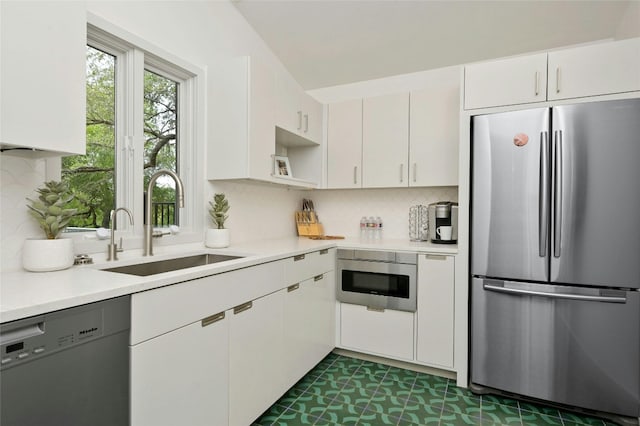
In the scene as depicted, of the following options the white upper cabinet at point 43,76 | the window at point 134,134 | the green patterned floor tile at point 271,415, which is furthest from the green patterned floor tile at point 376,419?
the white upper cabinet at point 43,76

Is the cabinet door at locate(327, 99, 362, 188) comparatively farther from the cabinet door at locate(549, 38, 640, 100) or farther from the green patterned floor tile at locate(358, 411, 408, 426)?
the green patterned floor tile at locate(358, 411, 408, 426)

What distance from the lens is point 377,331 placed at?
8.73 ft

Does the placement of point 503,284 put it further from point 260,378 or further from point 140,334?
point 140,334

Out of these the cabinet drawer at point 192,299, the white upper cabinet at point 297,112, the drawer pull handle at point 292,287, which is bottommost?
the drawer pull handle at point 292,287

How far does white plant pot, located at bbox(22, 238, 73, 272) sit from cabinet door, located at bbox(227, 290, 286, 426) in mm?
736

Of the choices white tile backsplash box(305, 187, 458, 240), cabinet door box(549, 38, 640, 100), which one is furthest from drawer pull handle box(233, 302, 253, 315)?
cabinet door box(549, 38, 640, 100)

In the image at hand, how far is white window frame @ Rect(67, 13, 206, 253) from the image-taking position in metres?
1.86

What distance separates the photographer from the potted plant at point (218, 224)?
2.31 m

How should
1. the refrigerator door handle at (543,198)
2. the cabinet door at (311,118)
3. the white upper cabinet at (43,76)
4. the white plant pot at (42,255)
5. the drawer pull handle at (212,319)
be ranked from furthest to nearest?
the cabinet door at (311,118) → the refrigerator door handle at (543,198) → the drawer pull handle at (212,319) → the white plant pot at (42,255) → the white upper cabinet at (43,76)

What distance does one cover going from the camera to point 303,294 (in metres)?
2.31

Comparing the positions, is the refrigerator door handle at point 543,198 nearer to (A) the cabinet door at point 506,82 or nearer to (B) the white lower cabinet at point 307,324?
(A) the cabinet door at point 506,82

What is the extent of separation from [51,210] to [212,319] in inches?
31.6

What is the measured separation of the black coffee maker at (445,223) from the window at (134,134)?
184 cm

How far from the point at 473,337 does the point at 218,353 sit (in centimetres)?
164
